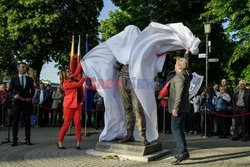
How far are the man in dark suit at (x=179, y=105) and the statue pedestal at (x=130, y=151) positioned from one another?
74cm

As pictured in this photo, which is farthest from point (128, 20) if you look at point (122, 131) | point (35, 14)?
point (122, 131)

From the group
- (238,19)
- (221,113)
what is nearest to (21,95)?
(221,113)

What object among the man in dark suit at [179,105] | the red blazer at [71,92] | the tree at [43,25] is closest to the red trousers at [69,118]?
the red blazer at [71,92]

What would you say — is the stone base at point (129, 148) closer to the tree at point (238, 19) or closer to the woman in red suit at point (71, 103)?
the woman in red suit at point (71, 103)

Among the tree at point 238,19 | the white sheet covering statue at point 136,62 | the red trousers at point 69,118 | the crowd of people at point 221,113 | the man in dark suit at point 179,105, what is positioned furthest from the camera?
the tree at point 238,19

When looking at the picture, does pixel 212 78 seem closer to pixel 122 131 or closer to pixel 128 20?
pixel 128 20

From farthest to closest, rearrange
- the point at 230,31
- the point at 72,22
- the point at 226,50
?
the point at 72,22 → the point at 226,50 → the point at 230,31

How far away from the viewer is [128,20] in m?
31.3

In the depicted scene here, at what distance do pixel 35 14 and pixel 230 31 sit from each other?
15347mm

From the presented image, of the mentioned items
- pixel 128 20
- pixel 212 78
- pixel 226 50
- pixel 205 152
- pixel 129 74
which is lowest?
pixel 205 152

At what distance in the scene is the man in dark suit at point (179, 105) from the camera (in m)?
8.16

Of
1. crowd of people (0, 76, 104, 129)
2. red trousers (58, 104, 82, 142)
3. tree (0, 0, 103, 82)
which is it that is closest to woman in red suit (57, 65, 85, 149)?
red trousers (58, 104, 82, 142)

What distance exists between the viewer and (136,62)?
352 inches

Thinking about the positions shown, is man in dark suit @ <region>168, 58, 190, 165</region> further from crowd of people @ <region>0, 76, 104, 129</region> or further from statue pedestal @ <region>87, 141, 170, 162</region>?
crowd of people @ <region>0, 76, 104, 129</region>
